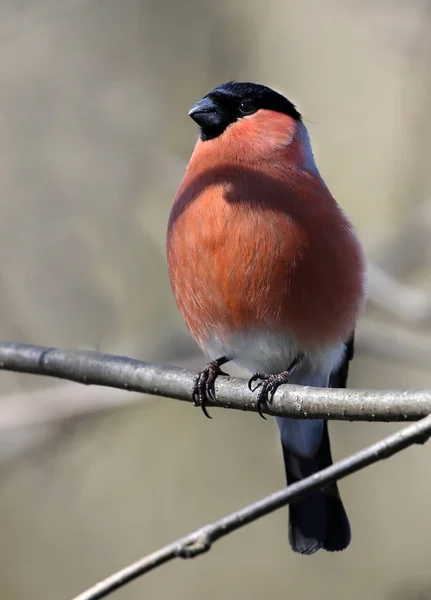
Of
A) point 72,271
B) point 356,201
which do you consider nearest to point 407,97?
point 356,201

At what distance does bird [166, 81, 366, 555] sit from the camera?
9.71 ft

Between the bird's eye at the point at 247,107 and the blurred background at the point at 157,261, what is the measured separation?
99cm

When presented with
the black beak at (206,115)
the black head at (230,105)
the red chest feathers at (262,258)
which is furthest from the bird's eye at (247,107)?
the red chest feathers at (262,258)

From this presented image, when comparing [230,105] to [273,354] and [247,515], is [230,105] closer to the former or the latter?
[273,354]

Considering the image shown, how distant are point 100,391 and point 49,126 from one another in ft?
5.05

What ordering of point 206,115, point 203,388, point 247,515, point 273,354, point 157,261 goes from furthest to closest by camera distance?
point 157,261, point 206,115, point 273,354, point 203,388, point 247,515

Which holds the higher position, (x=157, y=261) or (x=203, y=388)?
(x=157, y=261)

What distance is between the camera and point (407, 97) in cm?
454

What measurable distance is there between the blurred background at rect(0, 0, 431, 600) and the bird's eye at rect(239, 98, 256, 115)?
3.25ft

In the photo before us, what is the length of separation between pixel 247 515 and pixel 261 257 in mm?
1551

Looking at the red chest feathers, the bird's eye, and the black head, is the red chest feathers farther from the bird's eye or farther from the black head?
the bird's eye

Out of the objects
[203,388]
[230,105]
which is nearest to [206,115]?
[230,105]

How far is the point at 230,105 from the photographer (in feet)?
11.4

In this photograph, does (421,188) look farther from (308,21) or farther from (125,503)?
(125,503)
